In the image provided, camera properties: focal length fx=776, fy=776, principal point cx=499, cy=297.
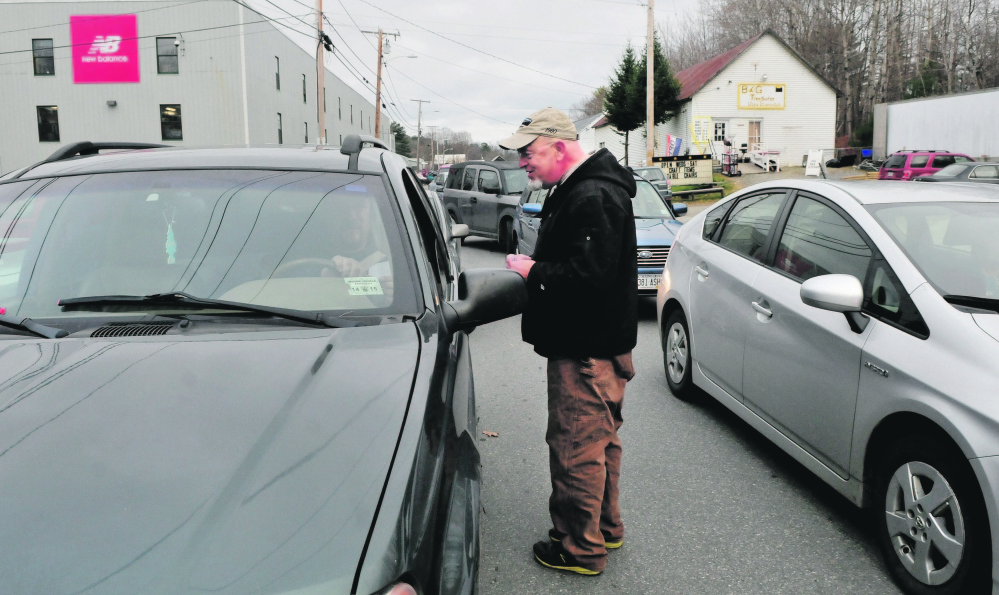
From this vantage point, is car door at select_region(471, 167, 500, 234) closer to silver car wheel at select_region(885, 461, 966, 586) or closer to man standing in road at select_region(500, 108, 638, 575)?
man standing in road at select_region(500, 108, 638, 575)

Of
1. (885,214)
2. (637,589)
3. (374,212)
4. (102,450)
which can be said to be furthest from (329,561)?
(885,214)

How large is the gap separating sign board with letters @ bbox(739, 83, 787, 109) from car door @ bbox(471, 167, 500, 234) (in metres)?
33.6

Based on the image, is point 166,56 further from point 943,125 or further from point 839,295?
point 839,295

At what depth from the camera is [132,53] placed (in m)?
38.4

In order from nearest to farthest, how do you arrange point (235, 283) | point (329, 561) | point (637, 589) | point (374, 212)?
point (329, 561) < point (235, 283) < point (374, 212) < point (637, 589)

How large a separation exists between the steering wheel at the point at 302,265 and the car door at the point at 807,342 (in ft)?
7.48

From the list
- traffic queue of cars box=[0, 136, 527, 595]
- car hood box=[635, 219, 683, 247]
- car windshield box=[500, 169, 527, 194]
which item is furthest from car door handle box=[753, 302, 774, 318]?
car windshield box=[500, 169, 527, 194]

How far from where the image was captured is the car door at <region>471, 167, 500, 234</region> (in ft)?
52.7

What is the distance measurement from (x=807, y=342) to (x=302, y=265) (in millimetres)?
2442

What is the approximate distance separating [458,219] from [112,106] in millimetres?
28744

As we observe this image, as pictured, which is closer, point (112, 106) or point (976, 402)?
point (976, 402)

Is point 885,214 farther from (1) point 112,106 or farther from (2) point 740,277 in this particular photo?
(1) point 112,106

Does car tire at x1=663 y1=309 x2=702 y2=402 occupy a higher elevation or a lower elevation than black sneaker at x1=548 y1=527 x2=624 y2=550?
higher

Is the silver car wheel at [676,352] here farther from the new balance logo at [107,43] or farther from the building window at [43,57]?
the building window at [43,57]
